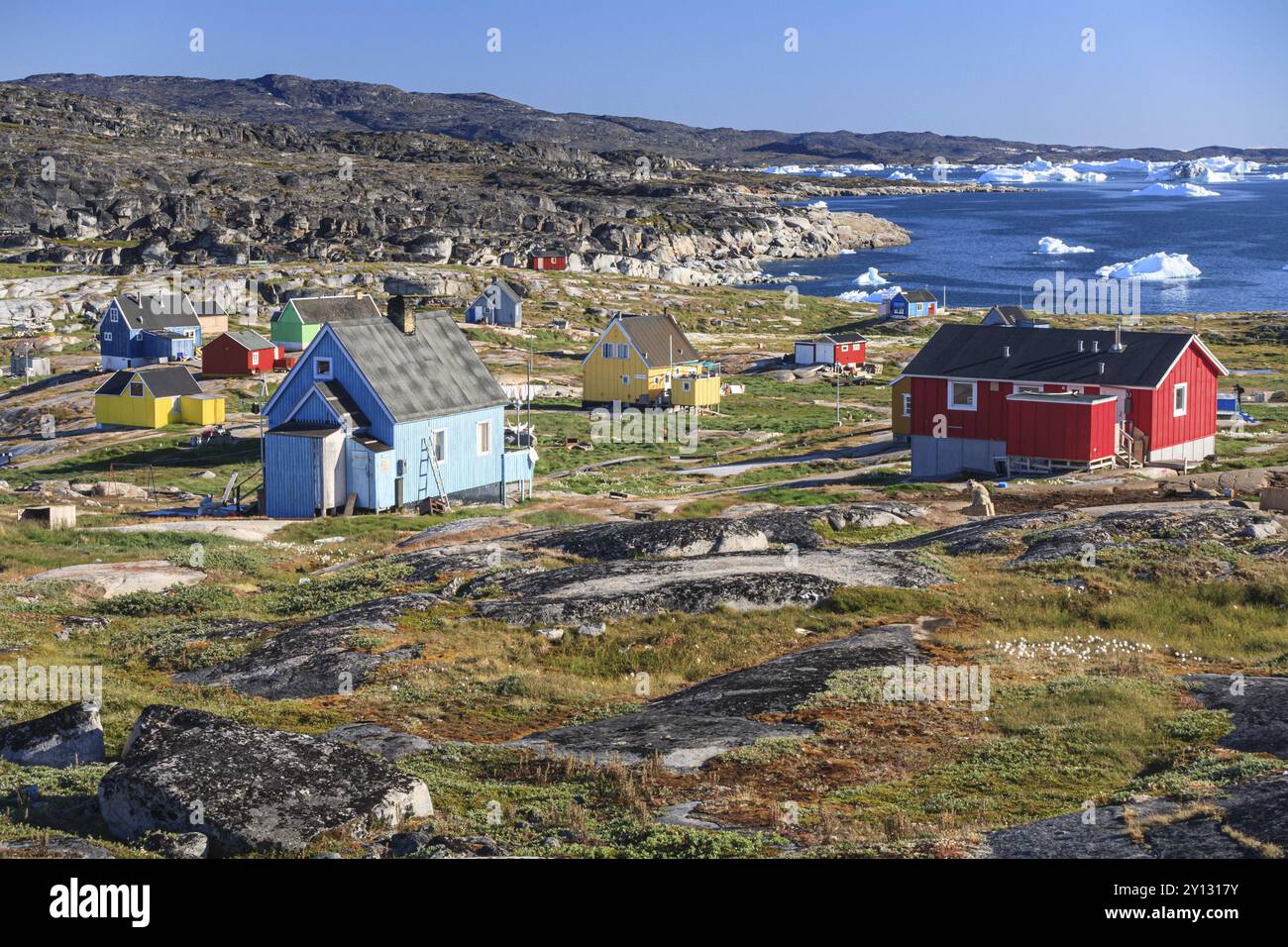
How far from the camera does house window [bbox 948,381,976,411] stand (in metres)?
49.9

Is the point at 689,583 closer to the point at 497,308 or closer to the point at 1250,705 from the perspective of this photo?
the point at 1250,705

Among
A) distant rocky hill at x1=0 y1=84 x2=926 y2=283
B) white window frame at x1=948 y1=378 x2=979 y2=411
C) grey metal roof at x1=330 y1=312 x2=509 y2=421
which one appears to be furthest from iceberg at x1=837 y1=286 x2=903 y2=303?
grey metal roof at x1=330 y1=312 x2=509 y2=421

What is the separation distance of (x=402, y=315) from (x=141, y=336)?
141ft

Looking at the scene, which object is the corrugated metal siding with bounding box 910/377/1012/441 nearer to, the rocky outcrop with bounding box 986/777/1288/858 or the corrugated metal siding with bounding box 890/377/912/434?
the corrugated metal siding with bounding box 890/377/912/434

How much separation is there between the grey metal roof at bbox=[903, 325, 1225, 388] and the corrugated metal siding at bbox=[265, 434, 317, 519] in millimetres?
23019

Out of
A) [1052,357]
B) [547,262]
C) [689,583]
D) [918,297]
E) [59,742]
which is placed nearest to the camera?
[59,742]

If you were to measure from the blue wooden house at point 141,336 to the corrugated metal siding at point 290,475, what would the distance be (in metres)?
43.3

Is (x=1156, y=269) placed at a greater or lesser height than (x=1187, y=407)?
greater

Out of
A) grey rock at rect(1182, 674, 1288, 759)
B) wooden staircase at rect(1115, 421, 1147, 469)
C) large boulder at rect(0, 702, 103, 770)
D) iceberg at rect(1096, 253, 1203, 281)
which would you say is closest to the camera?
large boulder at rect(0, 702, 103, 770)

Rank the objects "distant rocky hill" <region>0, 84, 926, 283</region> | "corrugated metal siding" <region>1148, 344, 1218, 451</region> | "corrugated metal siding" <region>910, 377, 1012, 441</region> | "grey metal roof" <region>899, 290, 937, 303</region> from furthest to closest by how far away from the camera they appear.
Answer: "distant rocky hill" <region>0, 84, 926, 283</region> → "grey metal roof" <region>899, 290, 937, 303</region> → "corrugated metal siding" <region>910, 377, 1012, 441</region> → "corrugated metal siding" <region>1148, 344, 1218, 451</region>

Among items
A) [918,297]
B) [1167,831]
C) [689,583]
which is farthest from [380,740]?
[918,297]

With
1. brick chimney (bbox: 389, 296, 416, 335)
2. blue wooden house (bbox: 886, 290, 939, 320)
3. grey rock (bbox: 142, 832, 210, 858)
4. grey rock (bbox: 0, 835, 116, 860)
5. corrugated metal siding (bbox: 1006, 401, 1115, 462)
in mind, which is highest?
blue wooden house (bbox: 886, 290, 939, 320)

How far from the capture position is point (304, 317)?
82.8m

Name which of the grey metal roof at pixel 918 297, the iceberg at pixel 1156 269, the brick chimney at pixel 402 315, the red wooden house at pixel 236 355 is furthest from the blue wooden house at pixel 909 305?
the brick chimney at pixel 402 315
